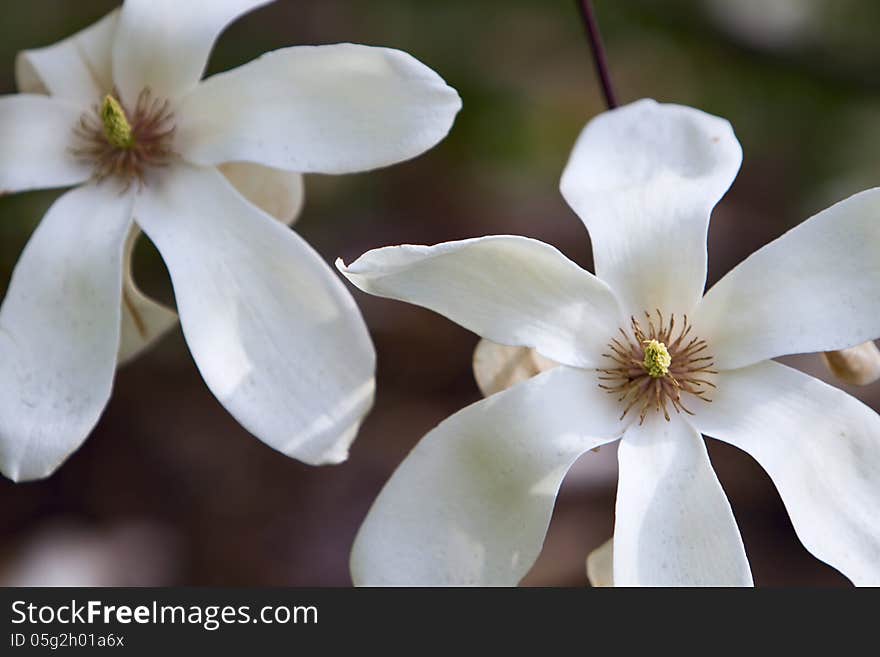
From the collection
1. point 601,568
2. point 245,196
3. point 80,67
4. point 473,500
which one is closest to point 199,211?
point 245,196

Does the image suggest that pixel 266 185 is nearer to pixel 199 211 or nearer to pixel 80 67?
pixel 199 211

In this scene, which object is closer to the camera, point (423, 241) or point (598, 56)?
point (598, 56)

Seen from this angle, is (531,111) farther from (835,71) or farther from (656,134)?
(656,134)

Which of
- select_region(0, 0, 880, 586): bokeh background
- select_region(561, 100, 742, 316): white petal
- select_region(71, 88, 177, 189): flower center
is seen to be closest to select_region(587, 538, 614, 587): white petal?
select_region(561, 100, 742, 316): white petal

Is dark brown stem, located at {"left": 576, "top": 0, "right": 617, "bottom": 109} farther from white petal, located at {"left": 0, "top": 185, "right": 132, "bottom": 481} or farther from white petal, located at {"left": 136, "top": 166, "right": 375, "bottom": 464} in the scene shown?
white petal, located at {"left": 0, "top": 185, "right": 132, "bottom": 481}

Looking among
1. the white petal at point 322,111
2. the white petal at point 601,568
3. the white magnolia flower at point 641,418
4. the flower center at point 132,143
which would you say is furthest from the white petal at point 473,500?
the flower center at point 132,143
